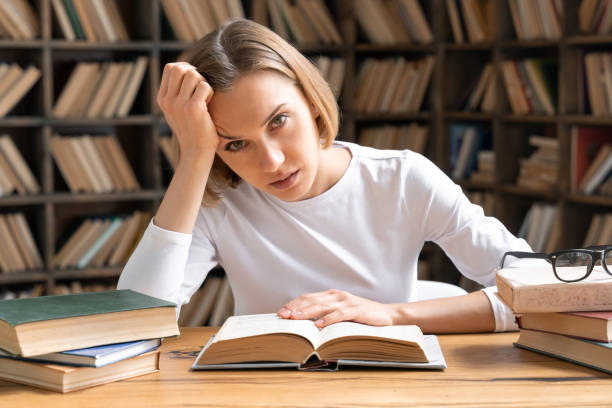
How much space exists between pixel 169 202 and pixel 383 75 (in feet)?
8.37

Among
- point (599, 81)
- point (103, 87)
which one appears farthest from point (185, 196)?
point (103, 87)

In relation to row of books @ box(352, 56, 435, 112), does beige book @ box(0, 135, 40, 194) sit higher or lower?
lower

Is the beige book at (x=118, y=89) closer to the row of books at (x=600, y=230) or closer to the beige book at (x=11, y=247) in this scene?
the beige book at (x=11, y=247)

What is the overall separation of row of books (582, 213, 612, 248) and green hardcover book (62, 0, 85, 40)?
7.70 feet

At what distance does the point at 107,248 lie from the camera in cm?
353

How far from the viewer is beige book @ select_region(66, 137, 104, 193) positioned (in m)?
3.40

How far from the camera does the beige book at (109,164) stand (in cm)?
346

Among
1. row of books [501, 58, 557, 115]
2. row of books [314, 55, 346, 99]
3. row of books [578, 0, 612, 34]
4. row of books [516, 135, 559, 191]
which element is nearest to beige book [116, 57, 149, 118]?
row of books [314, 55, 346, 99]

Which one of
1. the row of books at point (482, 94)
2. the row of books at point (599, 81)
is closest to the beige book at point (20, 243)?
the row of books at point (482, 94)

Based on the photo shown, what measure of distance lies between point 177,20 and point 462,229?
2334 mm

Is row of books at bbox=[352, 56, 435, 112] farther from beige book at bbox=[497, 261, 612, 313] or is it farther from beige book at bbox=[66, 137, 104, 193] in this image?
beige book at bbox=[497, 261, 612, 313]

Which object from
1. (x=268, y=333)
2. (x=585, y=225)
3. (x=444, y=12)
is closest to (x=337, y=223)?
(x=268, y=333)

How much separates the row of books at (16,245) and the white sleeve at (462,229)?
230cm

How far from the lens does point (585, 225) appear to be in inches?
124
